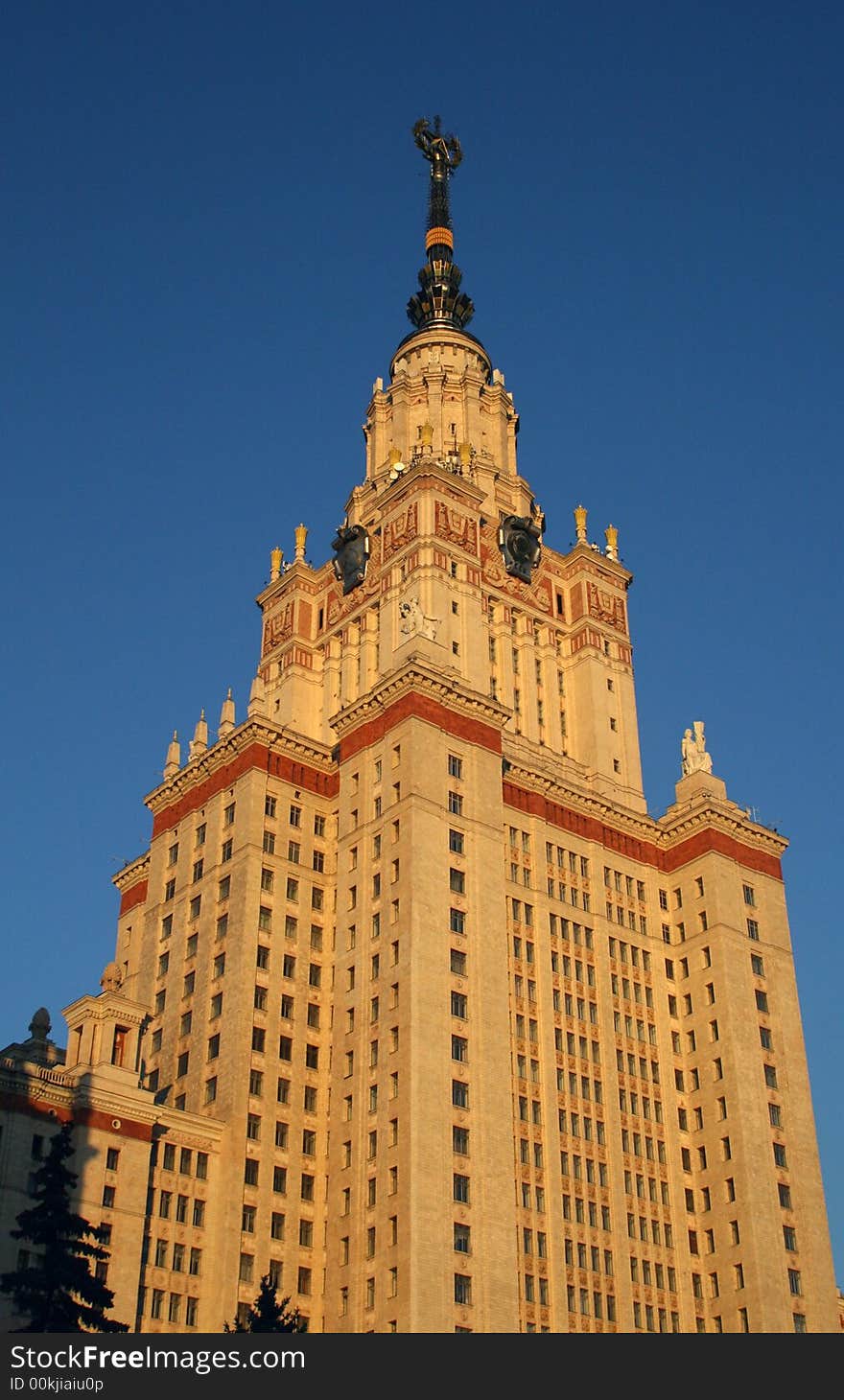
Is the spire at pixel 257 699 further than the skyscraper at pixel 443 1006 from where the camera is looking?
Yes

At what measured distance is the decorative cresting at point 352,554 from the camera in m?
132

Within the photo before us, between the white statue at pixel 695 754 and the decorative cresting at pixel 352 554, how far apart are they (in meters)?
29.3

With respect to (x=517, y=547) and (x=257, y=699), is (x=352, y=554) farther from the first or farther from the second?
(x=257, y=699)

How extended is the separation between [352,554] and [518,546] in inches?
540

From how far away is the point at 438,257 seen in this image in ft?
530

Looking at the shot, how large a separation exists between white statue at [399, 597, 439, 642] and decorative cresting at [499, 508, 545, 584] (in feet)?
59.5

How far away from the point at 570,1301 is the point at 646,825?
3814 centimetres

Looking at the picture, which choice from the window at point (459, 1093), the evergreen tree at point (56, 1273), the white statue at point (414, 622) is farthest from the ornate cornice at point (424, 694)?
the evergreen tree at point (56, 1273)

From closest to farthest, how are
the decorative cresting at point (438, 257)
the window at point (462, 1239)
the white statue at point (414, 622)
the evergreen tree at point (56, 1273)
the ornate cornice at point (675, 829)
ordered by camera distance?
1. the evergreen tree at point (56, 1273)
2. the window at point (462, 1239)
3. the white statue at point (414, 622)
4. the ornate cornice at point (675, 829)
5. the decorative cresting at point (438, 257)

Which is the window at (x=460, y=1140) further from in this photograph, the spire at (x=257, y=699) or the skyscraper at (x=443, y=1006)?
the spire at (x=257, y=699)

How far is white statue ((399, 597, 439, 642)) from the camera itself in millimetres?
115750

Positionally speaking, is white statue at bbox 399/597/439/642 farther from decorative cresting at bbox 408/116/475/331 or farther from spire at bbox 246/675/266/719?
decorative cresting at bbox 408/116/475/331

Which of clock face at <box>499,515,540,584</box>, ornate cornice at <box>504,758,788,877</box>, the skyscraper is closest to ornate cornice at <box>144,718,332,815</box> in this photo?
the skyscraper
